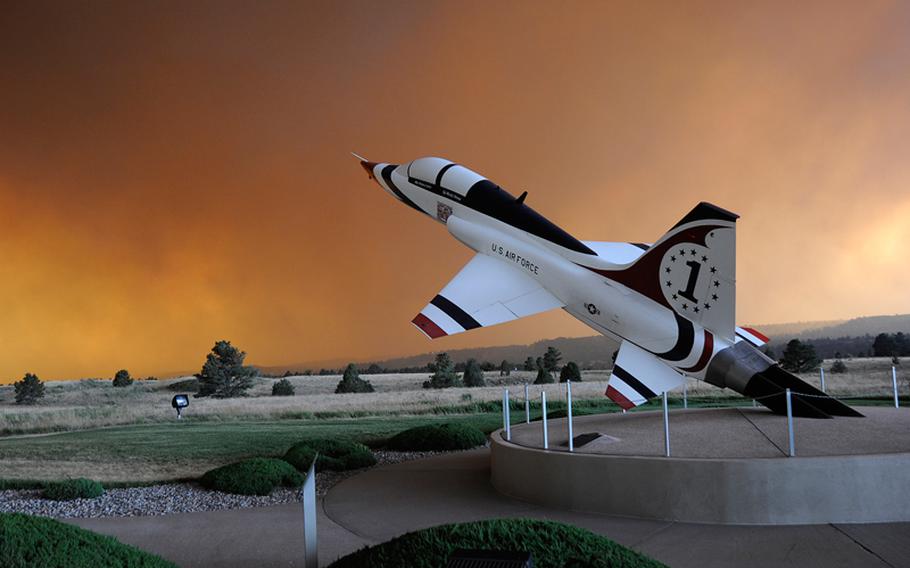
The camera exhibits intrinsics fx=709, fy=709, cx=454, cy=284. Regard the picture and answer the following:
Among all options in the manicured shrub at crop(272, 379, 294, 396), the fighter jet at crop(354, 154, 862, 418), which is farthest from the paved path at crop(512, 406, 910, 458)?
the manicured shrub at crop(272, 379, 294, 396)

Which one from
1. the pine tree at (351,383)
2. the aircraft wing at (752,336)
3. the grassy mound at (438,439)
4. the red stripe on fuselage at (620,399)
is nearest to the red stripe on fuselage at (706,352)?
the red stripe on fuselage at (620,399)

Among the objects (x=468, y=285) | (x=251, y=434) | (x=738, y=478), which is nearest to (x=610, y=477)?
(x=738, y=478)

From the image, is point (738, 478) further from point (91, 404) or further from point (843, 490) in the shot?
point (91, 404)

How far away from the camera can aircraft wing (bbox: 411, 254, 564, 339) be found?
13.4 meters

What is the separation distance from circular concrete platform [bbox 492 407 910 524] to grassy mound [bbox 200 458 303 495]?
14.5 feet

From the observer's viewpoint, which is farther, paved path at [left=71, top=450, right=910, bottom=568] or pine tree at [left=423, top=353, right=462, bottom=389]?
pine tree at [left=423, top=353, right=462, bottom=389]

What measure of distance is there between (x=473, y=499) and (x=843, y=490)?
17.7 feet

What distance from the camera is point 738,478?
9.30 meters

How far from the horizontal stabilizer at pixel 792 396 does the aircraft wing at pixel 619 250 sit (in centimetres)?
358

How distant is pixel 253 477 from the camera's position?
1373 centimetres

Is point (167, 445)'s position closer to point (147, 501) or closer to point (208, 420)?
point (208, 420)

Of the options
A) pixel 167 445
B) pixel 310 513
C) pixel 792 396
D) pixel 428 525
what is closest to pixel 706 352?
pixel 792 396

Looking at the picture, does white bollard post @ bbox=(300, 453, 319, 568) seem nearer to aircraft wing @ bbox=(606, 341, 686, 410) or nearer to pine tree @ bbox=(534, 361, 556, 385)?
aircraft wing @ bbox=(606, 341, 686, 410)

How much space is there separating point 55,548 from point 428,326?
842 centimetres
